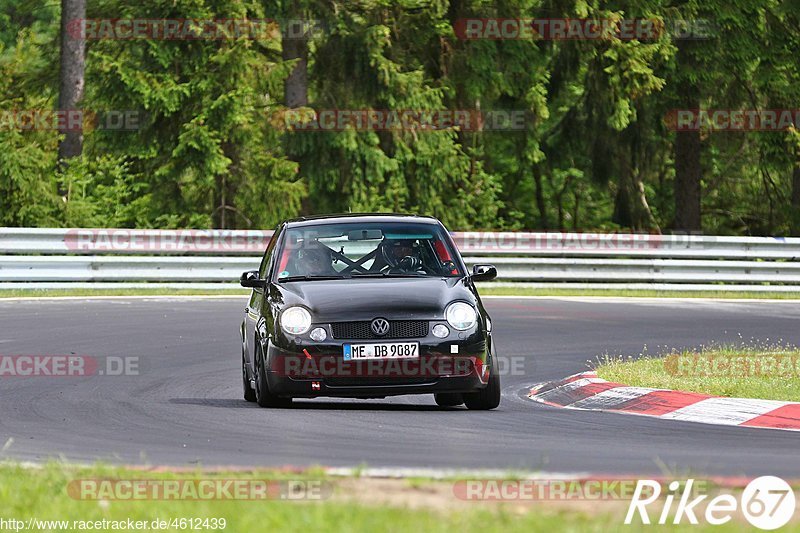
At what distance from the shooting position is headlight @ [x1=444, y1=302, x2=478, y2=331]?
11570 mm

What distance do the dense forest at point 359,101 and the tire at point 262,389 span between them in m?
17.6

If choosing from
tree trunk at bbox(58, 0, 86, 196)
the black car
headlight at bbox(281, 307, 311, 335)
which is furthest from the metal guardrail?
headlight at bbox(281, 307, 311, 335)

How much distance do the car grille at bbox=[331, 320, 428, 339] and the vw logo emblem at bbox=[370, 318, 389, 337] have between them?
0.03 meters

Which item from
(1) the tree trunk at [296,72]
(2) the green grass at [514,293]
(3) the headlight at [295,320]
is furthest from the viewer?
(1) the tree trunk at [296,72]

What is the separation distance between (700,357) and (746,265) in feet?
42.8

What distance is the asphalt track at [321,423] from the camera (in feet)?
28.7

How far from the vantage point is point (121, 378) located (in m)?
14.3

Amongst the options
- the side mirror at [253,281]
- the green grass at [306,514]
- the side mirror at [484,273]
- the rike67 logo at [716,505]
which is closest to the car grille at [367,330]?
the side mirror at [484,273]

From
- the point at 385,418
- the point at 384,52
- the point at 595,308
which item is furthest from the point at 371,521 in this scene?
the point at 384,52

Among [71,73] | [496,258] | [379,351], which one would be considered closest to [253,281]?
[379,351]

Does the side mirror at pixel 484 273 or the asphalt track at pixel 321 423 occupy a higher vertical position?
the side mirror at pixel 484 273

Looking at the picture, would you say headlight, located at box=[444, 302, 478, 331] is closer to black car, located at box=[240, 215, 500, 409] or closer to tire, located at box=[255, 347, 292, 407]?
black car, located at box=[240, 215, 500, 409]

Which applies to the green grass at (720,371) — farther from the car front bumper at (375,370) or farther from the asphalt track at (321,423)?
the car front bumper at (375,370)

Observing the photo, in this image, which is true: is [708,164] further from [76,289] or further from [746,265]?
[76,289]
